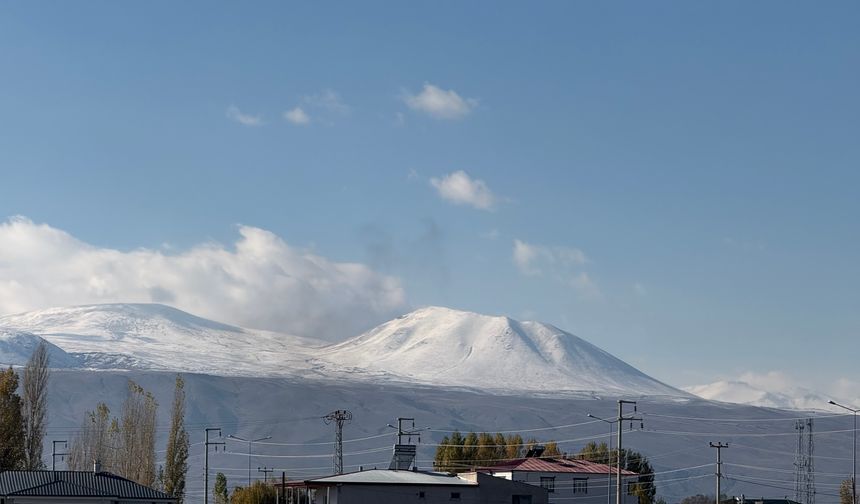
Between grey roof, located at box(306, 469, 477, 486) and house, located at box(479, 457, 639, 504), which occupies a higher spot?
grey roof, located at box(306, 469, 477, 486)

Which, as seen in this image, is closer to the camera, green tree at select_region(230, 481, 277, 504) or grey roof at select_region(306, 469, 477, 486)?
grey roof at select_region(306, 469, 477, 486)

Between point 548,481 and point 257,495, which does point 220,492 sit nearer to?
point 257,495

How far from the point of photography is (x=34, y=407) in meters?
133

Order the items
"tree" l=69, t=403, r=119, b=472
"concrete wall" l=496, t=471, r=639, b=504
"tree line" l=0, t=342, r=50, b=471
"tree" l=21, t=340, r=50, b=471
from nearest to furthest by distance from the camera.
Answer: "tree line" l=0, t=342, r=50, b=471 → "tree" l=21, t=340, r=50, b=471 → "concrete wall" l=496, t=471, r=639, b=504 → "tree" l=69, t=403, r=119, b=472

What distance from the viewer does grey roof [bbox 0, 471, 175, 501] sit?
312 feet

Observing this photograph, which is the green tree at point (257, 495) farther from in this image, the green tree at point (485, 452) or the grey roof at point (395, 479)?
the green tree at point (485, 452)

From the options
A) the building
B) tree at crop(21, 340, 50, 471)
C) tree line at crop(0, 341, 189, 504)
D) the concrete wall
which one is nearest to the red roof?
the concrete wall

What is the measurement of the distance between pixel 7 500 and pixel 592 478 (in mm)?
61878

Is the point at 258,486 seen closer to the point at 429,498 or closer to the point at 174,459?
the point at 174,459

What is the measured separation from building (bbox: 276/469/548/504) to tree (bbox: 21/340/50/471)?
35.6m

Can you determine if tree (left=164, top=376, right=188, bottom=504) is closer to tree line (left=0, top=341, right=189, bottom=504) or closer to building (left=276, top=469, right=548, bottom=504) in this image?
tree line (left=0, top=341, right=189, bottom=504)

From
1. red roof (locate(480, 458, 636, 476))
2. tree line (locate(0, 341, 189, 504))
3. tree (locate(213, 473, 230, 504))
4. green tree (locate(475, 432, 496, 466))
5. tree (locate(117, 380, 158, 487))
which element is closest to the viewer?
tree line (locate(0, 341, 189, 504))

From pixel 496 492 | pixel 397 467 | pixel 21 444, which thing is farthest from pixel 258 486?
pixel 496 492

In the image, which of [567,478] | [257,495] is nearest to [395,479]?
[567,478]
